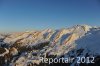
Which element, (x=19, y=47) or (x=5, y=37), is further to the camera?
(x=5, y=37)

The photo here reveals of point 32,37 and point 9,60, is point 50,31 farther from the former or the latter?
point 9,60

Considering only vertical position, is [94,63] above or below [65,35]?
below

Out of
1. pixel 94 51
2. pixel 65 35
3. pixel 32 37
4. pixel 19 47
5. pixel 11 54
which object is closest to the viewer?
pixel 94 51

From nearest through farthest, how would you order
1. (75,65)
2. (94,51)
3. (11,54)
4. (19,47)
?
1. (75,65)
2. (94,51)
3. (11,54)
4. (19,47)

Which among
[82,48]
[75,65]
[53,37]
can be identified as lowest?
[75,65]

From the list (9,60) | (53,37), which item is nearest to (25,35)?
(53,37)

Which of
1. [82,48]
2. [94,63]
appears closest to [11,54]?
[82,48]
